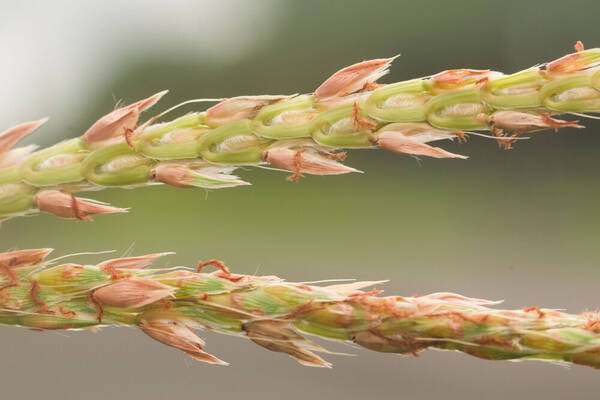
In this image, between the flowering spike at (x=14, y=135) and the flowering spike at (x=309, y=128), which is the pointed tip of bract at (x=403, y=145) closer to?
the flowering spike at (x=309, y=128)

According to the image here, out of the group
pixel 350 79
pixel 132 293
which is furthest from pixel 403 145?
pixel 132 293

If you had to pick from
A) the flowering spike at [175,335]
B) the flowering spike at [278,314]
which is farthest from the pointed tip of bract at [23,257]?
the flowering spike at [175,335]

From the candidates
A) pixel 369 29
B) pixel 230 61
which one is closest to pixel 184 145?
pixel 230 61

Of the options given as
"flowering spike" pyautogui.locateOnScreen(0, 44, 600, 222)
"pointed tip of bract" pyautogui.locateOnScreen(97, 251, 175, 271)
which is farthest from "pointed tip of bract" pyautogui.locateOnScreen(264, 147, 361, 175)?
"pointed tip of bract" pyautogui.locateOnScreen(97, 251, 175, 271)

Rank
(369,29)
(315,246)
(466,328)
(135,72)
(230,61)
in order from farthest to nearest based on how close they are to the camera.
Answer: (369,29) → (315,246) → (230,61) → (135,72) → (466,328)

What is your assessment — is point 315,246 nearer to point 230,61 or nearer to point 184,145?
point 230,61

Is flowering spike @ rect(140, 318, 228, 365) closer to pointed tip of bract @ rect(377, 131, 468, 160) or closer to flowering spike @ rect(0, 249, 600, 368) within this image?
flowering spike @ rect(0, 249, 600, 368)

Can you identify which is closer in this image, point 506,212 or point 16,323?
point 16,323
